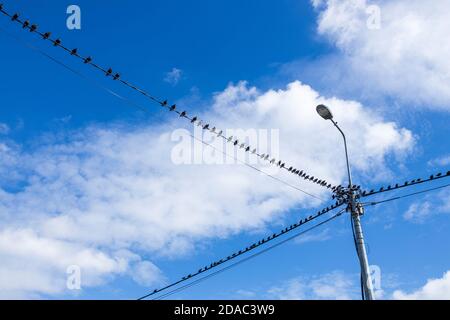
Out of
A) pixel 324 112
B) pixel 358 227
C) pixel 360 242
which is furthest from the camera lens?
pixel 324 112

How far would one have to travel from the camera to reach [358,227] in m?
16.0

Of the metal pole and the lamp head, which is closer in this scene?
the metal pole

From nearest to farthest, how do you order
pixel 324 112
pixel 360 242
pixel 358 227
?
1. pixel 360 242
2. pixel 358 227
3. pixel 324 112

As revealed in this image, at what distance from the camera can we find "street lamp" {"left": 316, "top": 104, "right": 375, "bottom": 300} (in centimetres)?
1441

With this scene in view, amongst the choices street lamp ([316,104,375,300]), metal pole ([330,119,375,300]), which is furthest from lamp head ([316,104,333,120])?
metal pole ([330,119,375,300])

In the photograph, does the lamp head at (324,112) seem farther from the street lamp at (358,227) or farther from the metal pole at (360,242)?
the metal pole at (360,242)

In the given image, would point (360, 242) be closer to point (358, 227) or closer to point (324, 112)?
point (358, 227)

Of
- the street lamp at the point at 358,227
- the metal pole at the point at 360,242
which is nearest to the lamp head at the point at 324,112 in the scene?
the street lamp at the point at 358,227

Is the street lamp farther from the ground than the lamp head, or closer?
closer

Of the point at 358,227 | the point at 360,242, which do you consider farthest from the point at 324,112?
the point at 360,242

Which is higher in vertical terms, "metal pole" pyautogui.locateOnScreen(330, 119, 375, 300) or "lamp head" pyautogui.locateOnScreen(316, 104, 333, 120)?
"lamp head" pyautogui.locateOnScreen(316, 104, 333, 120)

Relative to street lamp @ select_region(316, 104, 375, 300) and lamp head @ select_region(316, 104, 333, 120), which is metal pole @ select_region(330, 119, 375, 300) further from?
lamp head @ select_region(316, 104, 333, 120)

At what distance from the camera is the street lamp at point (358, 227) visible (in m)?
14.4
